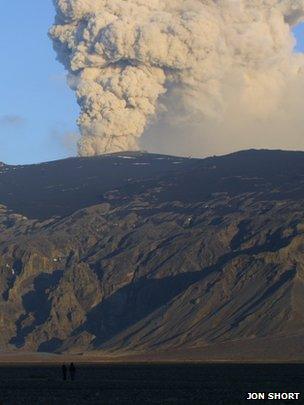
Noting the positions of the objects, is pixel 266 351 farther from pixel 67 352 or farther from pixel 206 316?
pixel 67 352

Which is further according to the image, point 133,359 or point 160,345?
point 160,345

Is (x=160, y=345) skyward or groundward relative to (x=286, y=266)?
groundward

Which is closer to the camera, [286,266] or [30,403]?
[30,403]

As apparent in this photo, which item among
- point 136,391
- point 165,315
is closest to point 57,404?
point 136,391

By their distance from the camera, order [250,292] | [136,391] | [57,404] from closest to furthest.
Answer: [57,404] < [136,391] < [250,292]

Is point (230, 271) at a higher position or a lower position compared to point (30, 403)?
higher

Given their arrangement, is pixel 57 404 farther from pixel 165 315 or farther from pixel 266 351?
pixel 165 315

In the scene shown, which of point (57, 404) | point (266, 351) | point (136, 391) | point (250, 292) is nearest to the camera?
point (57, 404)

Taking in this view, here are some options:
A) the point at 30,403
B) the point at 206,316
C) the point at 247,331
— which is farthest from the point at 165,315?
the point at 30,403

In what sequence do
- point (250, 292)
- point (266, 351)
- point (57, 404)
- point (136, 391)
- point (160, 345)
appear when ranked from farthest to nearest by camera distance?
point (250, 292), point (160, 345), point (266, 351), point (136, 391), point (57, 404)
